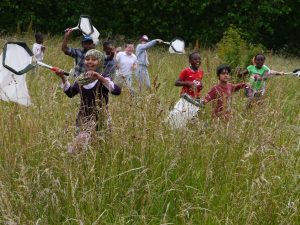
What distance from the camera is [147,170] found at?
309 cm

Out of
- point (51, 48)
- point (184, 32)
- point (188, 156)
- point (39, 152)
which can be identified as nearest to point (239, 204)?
point (188, 156)

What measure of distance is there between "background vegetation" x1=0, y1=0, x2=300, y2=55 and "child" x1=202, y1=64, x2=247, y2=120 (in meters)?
13.8

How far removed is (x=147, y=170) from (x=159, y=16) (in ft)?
56.3

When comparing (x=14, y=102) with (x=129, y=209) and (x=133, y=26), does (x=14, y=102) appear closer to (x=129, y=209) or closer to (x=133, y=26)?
(x=129, y=209)

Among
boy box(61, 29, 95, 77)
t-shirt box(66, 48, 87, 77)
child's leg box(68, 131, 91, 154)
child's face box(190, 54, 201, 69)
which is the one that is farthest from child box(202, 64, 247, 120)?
t-shirt box(66, 48, 87, 77)

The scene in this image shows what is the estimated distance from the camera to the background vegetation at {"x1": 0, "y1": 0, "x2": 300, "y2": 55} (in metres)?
19.1

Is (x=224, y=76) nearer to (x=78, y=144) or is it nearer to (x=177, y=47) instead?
(x=78, y=144)

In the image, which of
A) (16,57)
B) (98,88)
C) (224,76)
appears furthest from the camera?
(224,76)

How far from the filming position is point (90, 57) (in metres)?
4.01

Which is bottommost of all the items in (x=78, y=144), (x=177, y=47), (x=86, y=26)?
(x=78, y=144)

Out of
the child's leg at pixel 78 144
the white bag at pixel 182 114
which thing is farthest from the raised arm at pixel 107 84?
the child's leg at pixel 78 144

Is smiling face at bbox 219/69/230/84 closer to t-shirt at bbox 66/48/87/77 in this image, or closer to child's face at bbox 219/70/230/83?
child's face at bbox 219/70/230/83

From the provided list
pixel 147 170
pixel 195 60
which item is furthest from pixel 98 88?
pixel 195 60

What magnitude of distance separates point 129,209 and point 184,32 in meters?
17.7
